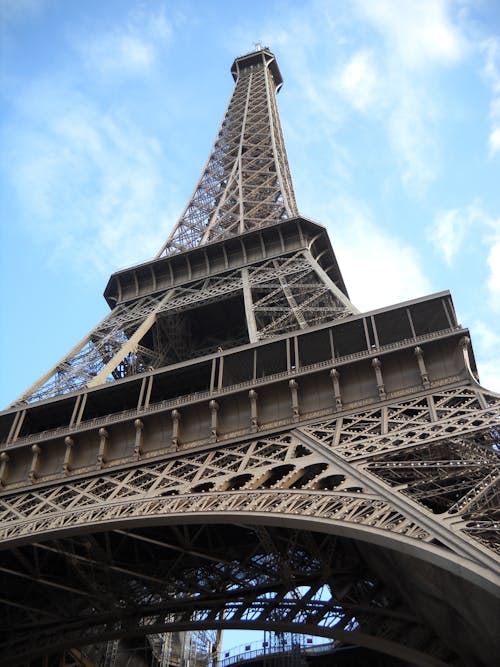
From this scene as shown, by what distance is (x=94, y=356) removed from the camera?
30.5 metres

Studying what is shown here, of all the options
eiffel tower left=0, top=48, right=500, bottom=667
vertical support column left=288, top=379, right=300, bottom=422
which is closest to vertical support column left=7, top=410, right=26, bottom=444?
eiffel tower left=0, top=48, right=500, bottom=667

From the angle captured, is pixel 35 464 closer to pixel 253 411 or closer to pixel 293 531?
pixel 253 411

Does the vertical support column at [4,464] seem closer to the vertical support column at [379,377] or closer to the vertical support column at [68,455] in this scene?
the vertical support column at [68,455]

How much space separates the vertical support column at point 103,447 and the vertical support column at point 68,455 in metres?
0.92

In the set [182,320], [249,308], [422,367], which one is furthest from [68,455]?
[182,320]

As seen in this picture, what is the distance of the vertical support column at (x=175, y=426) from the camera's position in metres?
21.1

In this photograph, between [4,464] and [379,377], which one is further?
[4,464]

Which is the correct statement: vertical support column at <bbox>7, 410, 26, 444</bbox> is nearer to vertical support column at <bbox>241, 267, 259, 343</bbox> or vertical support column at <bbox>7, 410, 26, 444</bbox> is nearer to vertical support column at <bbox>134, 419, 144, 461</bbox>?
vertical support column at <bbox>134, 419, 144, 461</bbox>

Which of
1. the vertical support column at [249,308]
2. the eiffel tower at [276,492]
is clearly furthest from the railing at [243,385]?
the vertical support column at [249,308]

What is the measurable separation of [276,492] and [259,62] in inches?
2290

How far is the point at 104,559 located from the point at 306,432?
6.74 meters

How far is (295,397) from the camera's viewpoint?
807 inches

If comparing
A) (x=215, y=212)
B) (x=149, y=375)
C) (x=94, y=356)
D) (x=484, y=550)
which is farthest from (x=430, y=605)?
(x=215, y=212)

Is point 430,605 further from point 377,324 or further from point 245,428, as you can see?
point 377,324
